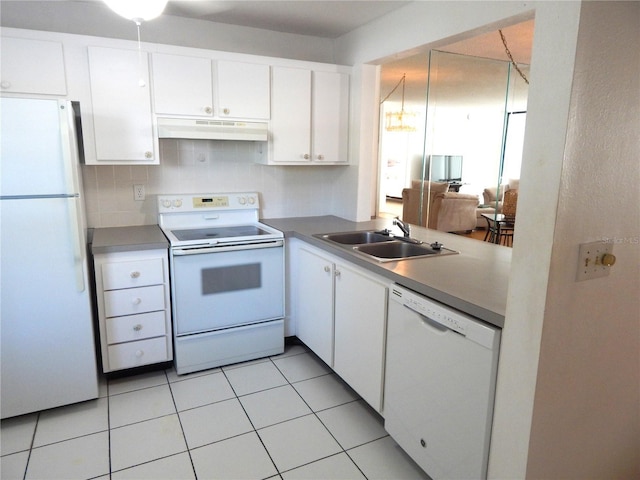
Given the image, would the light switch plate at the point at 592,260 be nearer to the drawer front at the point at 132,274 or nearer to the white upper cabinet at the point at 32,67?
the drawer front at the point at 132,274

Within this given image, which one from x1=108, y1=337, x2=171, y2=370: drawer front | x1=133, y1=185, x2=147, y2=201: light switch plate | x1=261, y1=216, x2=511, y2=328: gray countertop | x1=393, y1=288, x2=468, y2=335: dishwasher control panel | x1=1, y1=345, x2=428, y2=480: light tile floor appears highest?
x1=133, y1=185, x2=147, y2=201: light switch plate

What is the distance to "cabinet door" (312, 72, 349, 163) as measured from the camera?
3.13m

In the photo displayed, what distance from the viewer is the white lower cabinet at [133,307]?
2455 mm

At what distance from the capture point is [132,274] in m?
2.50

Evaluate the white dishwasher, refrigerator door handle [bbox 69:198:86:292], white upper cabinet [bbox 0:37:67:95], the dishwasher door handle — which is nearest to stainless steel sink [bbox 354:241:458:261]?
the white dishwasher

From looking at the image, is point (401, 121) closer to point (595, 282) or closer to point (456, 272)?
point (456, 272)

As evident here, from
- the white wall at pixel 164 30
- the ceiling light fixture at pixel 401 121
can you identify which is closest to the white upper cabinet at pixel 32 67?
the white wall at pixel 164 30

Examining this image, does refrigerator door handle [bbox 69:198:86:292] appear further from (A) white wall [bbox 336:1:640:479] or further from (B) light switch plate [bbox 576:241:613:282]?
(B) light switch plate [bbox 576:241:613:282]

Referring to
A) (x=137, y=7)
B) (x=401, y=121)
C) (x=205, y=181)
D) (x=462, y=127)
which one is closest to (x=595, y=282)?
(x=137, y=7)

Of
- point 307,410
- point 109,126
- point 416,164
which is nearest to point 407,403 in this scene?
point 307,410

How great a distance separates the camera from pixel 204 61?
9.02ft

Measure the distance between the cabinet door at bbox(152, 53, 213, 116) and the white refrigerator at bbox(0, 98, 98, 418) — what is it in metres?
0.67

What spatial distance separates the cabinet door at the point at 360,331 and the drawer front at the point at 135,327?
3.56 ft

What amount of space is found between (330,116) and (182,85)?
1062mm
